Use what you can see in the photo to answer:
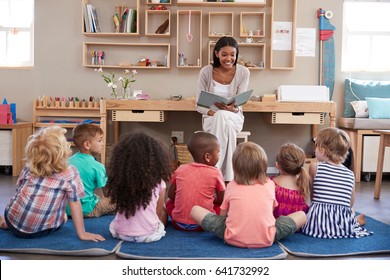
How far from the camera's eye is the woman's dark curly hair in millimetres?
1936

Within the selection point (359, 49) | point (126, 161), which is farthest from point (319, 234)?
point (359, 49)

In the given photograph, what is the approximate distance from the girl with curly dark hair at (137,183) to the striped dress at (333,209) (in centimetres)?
74

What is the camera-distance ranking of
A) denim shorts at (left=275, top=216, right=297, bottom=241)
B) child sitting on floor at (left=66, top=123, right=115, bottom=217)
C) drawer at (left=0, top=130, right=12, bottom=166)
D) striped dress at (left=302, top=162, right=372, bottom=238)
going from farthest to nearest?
drawer at (left=0, top=130, right=12, bottom=166) < child sitting on floor at (left=66, top=123, right=115, bottom=217) < striped dress at (left=302, top=162, right=372, bottom=238) < denim shorts at (left=275, top=216, right=297, bottom=241)

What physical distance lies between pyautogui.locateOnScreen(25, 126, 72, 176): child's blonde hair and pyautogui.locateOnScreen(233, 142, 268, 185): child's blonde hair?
2.48ft

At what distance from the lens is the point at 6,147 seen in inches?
174

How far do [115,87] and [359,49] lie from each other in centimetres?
266

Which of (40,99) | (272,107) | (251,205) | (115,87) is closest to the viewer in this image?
(251,205)

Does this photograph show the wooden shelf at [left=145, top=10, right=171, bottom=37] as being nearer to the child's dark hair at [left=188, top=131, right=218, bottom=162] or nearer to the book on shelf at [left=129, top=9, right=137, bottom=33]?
the book on shelf at [left=129, top=9, right=137, bottom=33]

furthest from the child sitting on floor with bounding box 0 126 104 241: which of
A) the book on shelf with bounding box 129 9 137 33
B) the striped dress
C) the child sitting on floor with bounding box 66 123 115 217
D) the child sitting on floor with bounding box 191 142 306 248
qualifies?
the book on shelf with bounding box 129 9 137 33

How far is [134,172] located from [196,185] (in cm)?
38

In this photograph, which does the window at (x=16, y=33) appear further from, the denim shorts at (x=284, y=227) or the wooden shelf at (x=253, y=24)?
the denim shorts at (x=284, y=227)

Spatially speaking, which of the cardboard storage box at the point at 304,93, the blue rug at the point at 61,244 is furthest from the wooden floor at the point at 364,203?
the cardboard storage box at the point at 304,93

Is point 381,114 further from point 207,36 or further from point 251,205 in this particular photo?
point 251,205
